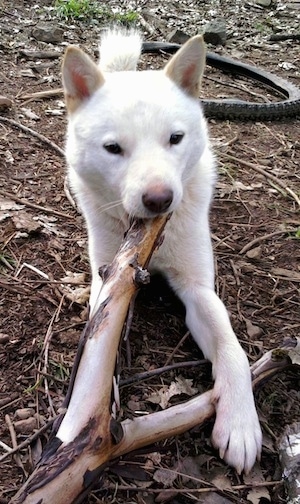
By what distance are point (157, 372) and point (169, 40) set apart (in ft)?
18.8

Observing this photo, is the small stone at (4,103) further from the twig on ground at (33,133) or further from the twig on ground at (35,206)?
the twig on ground at (35,206)

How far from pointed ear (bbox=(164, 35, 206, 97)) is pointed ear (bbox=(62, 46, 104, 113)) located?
364 millimetres

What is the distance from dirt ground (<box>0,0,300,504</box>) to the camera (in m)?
2.19

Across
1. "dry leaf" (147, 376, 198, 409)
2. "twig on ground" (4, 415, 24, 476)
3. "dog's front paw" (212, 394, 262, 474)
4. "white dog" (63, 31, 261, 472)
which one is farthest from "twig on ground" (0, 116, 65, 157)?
"dog's front paw" (212, 394, 262, 474)

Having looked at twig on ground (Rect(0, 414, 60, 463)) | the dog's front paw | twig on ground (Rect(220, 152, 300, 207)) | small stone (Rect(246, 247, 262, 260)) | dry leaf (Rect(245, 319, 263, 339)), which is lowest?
twig on ground (Rect(220, 152, 300, 207))

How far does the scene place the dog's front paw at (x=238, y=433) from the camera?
223 cm

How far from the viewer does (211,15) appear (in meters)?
8.63

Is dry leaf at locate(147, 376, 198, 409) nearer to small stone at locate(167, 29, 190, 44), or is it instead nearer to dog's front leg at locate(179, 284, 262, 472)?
dog's front leg at locate(179, 284, 262, 472)

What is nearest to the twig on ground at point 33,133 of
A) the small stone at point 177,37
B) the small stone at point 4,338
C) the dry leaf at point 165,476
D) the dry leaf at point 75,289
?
the dry leaf at point 75,289

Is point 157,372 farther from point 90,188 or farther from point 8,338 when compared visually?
point 90,188

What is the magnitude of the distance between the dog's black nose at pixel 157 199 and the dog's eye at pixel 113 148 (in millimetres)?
317

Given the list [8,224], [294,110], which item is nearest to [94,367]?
[8,224]

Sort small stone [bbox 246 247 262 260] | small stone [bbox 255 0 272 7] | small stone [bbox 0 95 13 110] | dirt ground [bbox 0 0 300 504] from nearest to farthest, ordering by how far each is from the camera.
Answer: dirt ground [bbox 0 0 300 504] < small stone [bbox 246 247 262 260] < small stone [bbox 0 95 13 110] < small stone [bbox 255 0 272 7]

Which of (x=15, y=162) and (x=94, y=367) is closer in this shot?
(x=94, y=367)
